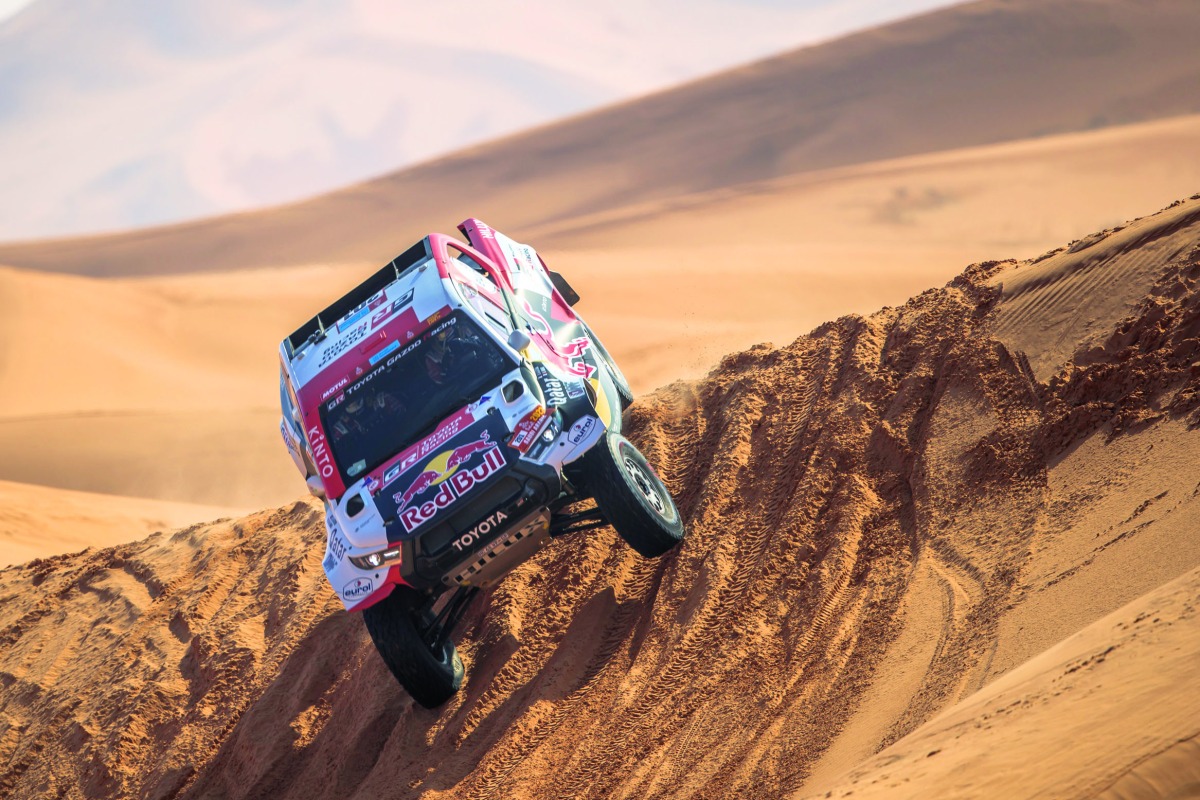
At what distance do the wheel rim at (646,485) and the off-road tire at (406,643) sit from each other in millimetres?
1661

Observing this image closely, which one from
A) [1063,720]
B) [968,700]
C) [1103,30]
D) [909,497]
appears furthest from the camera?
[1103,30]

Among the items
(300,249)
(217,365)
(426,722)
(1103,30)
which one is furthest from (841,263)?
(300,249)

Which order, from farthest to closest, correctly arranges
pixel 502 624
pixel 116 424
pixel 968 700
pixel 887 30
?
pixel 887 30 → pixel 116 424 → pixel 502 624 → pixel 968 700

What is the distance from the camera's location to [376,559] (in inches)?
271

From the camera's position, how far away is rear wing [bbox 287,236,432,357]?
830cm

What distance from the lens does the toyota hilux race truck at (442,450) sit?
683cm

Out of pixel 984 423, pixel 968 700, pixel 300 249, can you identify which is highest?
pixel 300 249

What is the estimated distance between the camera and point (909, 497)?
755cm

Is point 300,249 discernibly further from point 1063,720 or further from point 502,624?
point 1063,720

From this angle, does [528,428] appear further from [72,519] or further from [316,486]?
[72,519]

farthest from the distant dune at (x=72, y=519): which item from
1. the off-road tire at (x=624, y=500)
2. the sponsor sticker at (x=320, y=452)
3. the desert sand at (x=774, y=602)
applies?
the off-road tire at (x=624, y=500)

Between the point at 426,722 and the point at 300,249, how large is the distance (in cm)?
4714

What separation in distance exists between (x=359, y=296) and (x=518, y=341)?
1.73m

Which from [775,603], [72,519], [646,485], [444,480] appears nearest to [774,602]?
[775,603]
